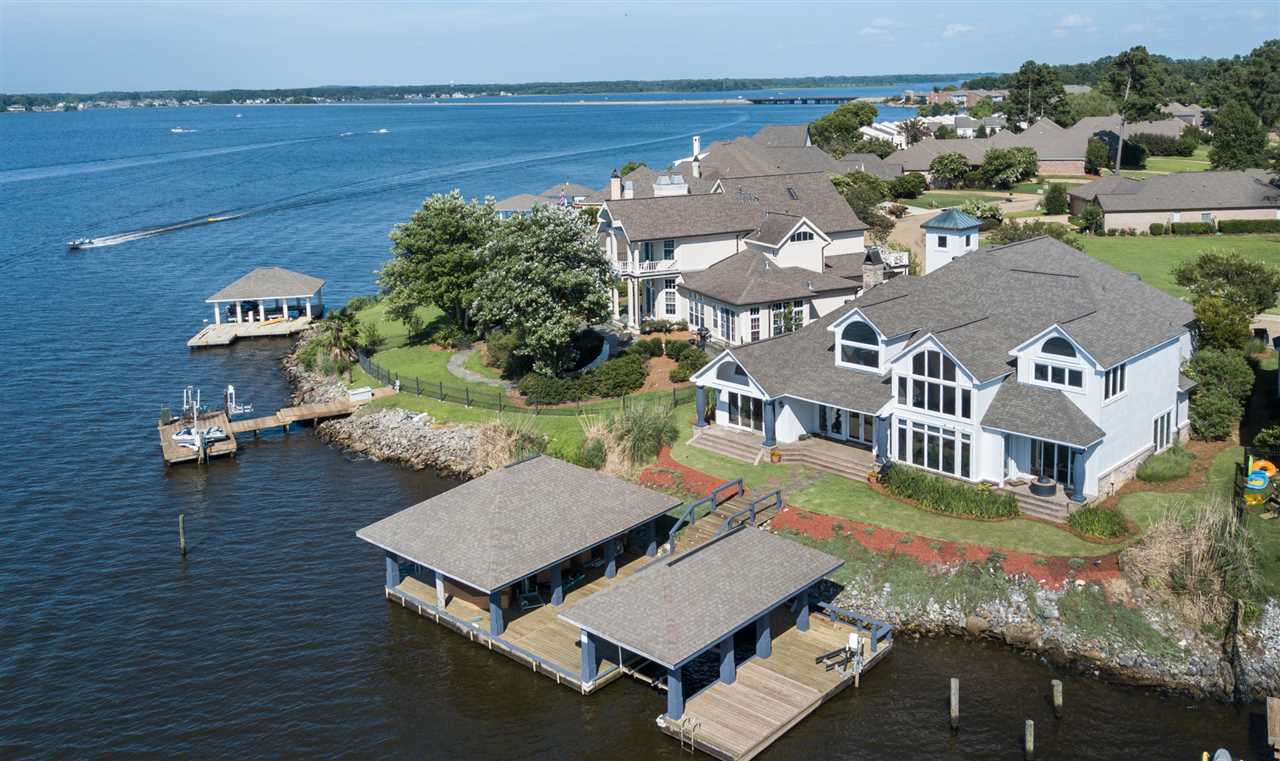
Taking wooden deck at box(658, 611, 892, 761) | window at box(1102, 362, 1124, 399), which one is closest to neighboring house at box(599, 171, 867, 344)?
window at box(1102, 362, 1124, 399)

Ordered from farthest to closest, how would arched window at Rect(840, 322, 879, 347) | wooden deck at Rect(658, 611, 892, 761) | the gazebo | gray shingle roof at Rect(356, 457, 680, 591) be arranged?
the gazebo, arched window at Rect(840, 322, 879, 347), gray shingle roof at Rect(356, 457, 680, 591), wooden deck at Rect(658, 611, 892, 761)

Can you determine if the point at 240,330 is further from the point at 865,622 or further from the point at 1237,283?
the point at 1237,283

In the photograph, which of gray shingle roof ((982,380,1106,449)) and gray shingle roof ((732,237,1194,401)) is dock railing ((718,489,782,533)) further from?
gray shingle roof ((982,380,1106,449))

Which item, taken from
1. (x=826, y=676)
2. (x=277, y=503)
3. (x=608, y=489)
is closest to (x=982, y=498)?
(x=826, y=676)

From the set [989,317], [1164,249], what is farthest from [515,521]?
[1164,249]

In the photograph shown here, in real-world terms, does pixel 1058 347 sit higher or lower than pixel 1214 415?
higher
